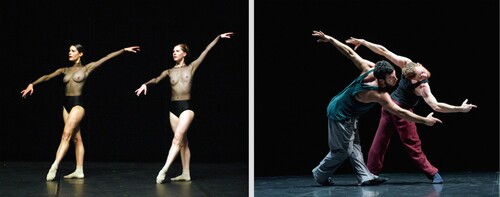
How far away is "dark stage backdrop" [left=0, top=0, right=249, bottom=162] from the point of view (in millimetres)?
9039

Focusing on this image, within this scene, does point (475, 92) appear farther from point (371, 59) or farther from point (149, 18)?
point (149, 18)

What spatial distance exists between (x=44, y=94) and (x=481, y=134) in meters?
4.27

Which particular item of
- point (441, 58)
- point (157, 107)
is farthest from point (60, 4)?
point (441, 58)

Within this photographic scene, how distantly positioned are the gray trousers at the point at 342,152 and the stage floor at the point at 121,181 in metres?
0.67

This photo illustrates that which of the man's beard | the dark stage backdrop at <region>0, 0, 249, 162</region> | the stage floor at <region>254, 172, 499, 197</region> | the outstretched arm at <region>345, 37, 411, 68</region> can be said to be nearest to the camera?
the stage floor at <region>254, 172, 499, 197</region>

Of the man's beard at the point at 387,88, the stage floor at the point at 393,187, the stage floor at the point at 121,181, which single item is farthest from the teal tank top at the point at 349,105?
the stage floor at the point at 121,181

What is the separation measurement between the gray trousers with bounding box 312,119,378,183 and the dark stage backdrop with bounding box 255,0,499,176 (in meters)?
0.74

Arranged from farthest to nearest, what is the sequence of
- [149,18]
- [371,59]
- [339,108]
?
[149,18]
[371,59]
[339,108]

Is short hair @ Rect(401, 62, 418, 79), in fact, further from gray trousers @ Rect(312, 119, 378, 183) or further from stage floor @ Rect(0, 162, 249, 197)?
stage floor @ Rect(0, 162, 249, 197)

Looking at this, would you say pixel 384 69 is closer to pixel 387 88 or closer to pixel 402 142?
pixel 387 88

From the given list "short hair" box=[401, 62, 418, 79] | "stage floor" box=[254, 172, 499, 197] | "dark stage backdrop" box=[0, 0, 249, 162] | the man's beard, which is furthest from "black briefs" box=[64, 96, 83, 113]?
"short hair" box=[401, 62, 418, 79]

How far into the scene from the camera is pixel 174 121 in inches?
316

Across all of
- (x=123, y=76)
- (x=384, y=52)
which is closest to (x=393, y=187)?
(x=384, y=52)

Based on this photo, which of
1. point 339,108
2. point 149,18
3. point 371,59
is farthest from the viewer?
point 149,18
